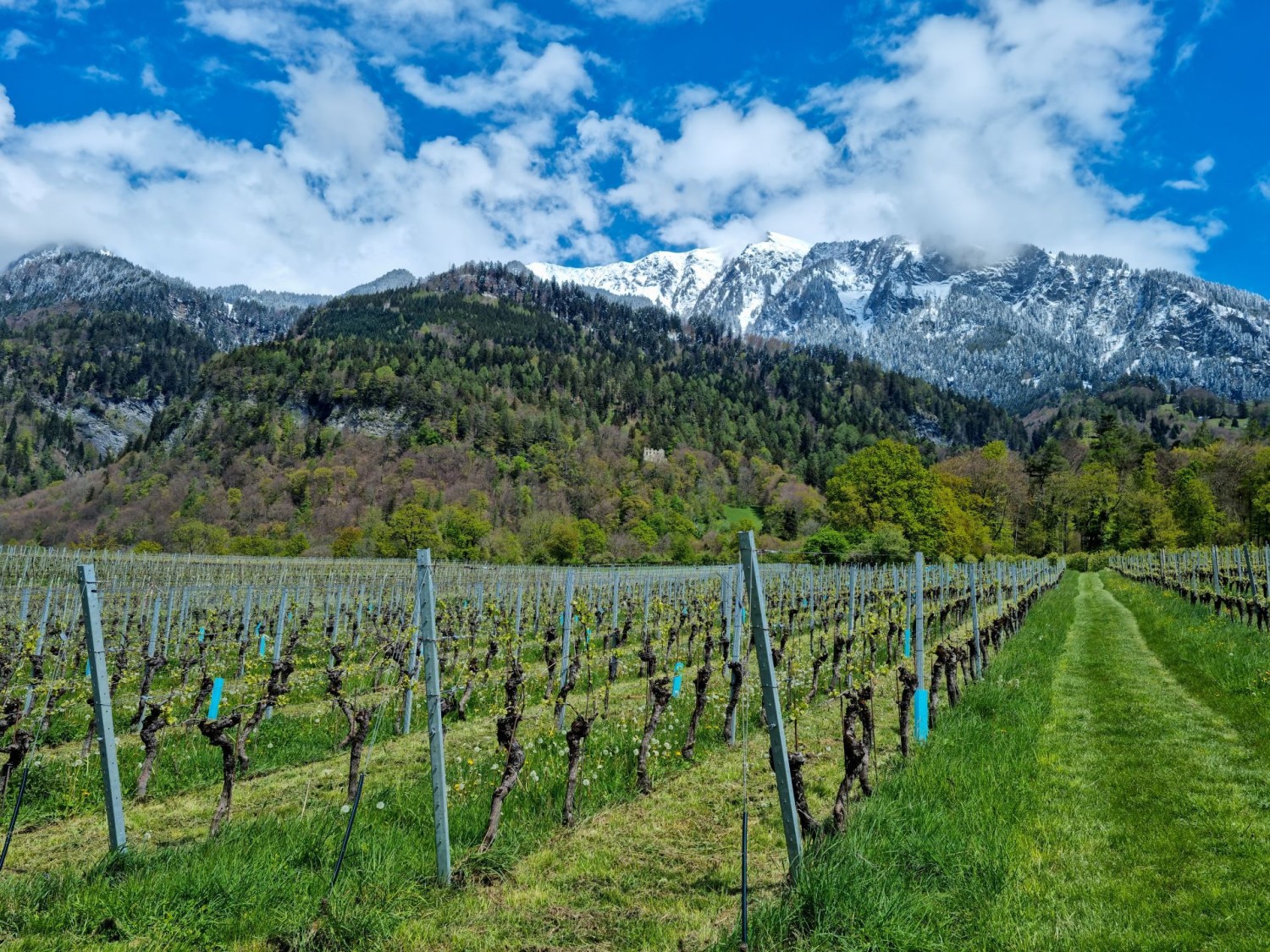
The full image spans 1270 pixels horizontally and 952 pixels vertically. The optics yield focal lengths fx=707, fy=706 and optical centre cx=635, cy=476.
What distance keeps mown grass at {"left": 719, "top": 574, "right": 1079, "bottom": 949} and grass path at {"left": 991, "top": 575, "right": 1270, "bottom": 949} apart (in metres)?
0.19

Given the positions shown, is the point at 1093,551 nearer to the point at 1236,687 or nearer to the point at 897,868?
the point at 1236,687

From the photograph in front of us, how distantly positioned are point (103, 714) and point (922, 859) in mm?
5817

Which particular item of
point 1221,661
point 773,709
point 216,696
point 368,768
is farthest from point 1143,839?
point 216,696

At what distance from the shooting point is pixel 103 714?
5055 mm

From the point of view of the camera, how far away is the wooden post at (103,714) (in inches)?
199

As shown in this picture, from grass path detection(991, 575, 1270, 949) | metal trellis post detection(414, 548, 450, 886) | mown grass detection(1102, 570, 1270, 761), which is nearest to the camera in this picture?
grass path detection(991, 575, 1270, 949)

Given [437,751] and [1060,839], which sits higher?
[437,751]

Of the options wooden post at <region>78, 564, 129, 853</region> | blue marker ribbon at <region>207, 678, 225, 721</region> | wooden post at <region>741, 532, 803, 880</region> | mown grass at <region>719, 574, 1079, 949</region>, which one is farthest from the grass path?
blue marker ribbon at <region>207, 678, 225, 721</region>

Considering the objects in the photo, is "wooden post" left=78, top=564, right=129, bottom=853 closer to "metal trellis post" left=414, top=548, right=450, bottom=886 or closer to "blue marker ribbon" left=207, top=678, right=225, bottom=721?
"metal trellis post" left=414, top=548, right=450, bottom=886

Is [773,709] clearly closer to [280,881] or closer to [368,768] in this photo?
[280,881]

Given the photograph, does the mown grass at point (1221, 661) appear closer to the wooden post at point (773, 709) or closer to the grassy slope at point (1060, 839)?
the grassy slope at point (1060, 839)

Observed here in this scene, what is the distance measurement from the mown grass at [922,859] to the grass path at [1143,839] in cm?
19

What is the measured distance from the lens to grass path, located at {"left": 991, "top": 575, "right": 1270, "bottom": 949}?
4148mm

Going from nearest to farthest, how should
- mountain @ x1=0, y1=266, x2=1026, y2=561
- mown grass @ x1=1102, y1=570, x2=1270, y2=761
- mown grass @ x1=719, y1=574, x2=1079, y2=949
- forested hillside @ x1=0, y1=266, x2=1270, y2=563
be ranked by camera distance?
1. mown grass @ x1=719, y1=574, x2=1079, y2=949
2. mown grass @ x1=1102, y1=570, x2=1270, y2=761
3. forested hillside @ x1=0, y1=266, x2=1270, y2=563
4. mountain @ x1=0, y1=266, x2=1026, y2=561
